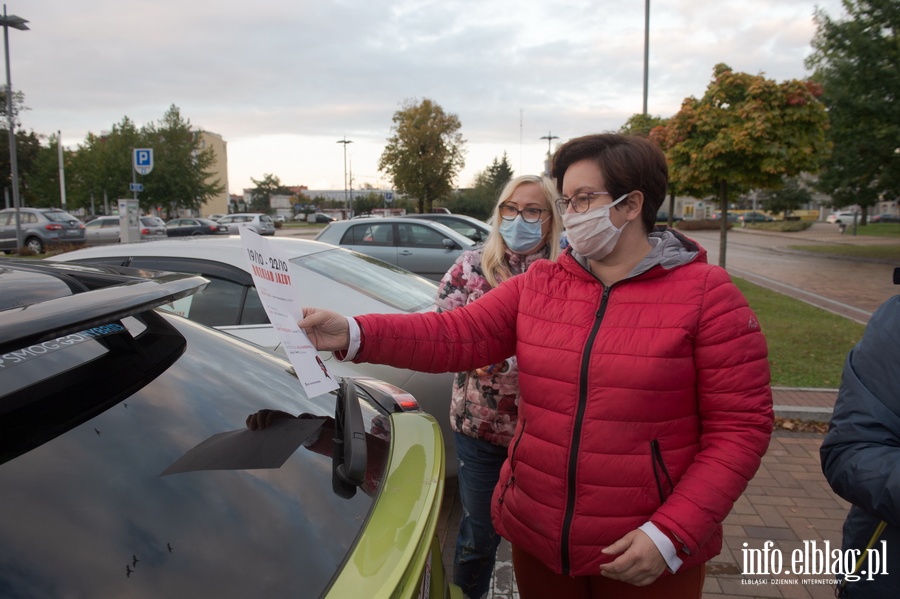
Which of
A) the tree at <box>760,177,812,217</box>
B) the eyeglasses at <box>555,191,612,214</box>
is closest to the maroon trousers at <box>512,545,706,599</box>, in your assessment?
the eyeglasses at <box>555,191,612,214</box>

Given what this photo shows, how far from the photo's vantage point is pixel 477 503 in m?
2.61

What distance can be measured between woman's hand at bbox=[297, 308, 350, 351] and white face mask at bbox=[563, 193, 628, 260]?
27.5 inches

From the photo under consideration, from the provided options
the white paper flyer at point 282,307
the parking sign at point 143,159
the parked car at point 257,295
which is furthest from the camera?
the parking sign at point 143,159

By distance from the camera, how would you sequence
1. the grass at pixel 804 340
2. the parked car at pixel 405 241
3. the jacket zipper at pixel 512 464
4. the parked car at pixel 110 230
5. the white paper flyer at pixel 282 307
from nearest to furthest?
1. the white paper flyer at pixel 282 307
2. the jacket zipper at pixel 512 464
3. the grass at pixel 804 340
4. the parked car at pixel 405 241
5. the parked car at pixel 110 230

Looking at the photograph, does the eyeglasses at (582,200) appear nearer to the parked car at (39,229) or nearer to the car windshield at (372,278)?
the car windshield at (372,278)

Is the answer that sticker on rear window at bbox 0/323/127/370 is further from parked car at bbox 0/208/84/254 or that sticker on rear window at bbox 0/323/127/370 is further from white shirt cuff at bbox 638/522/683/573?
parked car at bbox 0/208/84/254

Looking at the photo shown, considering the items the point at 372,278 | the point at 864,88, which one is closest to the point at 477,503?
the point at 372,278

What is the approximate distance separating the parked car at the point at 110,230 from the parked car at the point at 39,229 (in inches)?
90.1

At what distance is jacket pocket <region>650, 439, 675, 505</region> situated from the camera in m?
1.70

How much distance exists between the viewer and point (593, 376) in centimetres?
172

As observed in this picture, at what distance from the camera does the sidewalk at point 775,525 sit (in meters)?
3.14

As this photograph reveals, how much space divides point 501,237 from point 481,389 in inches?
25.2

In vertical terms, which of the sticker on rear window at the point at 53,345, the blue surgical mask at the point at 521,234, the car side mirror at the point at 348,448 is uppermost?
the blue surgical mask at the point at 521,234

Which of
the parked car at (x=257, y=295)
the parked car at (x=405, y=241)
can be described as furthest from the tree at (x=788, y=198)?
the parked car at (x=257, y=295)
